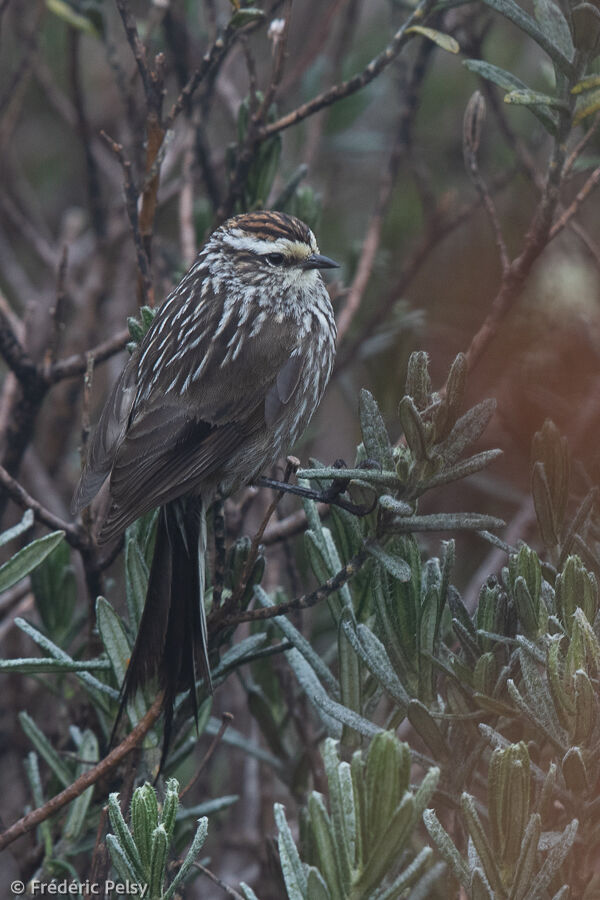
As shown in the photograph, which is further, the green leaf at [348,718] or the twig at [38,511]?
the twig at [38,511]

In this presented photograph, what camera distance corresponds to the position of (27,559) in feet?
7.51

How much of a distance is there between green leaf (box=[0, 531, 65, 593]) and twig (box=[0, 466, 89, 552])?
23 centimetres

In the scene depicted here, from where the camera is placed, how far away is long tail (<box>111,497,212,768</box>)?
7.57ft

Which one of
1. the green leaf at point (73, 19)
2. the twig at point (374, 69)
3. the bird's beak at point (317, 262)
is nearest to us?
the twig at point (374, 69)

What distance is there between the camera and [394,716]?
2131 mm

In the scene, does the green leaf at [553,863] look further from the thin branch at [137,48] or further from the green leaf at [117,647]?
the thin branch at [137,48]

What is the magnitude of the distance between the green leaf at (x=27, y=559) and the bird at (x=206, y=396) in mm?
238

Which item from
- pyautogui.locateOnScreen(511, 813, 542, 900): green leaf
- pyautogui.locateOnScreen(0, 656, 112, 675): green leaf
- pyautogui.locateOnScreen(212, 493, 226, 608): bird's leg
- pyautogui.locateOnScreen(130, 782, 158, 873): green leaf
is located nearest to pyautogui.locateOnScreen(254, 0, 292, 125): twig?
pyautogui.locateOnScreen(212, 493, 226, 608): bird's leg

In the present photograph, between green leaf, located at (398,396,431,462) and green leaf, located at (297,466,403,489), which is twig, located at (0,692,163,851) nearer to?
green leaf, located at (297,466,403,489)

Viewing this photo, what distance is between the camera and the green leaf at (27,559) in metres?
2.28

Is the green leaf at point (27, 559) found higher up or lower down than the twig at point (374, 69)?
lower down

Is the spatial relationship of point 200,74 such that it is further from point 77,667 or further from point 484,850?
point 484,850

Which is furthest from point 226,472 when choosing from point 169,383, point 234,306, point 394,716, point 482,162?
point 482,162

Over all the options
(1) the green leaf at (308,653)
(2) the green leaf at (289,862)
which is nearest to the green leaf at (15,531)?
(1) the green leaf at (308,653)
